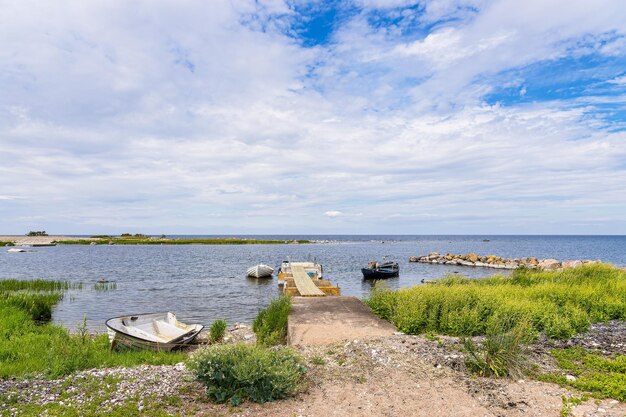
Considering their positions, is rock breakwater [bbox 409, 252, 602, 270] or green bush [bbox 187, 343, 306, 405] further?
rock breakwater [bbox 409, 252, 602, 270]

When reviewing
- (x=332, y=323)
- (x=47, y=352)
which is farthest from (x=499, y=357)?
(x=47, y=352)

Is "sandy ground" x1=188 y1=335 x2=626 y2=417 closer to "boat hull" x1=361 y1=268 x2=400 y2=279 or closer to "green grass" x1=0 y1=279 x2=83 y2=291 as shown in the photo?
"green grass" x1=0 y1=279 x2=83 y2=291

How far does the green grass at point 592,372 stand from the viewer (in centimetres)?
635

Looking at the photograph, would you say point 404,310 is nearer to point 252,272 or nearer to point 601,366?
point 601,366

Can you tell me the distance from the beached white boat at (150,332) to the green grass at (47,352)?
510mm

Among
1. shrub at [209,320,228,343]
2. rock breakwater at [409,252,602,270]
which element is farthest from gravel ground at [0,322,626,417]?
rock breakwater at [409,252,602,270]

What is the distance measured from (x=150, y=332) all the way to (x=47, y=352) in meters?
4.69

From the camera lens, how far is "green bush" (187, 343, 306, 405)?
20.5ft

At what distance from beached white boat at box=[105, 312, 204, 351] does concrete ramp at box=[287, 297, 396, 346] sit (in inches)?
136

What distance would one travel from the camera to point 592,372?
→ 23.4 feet

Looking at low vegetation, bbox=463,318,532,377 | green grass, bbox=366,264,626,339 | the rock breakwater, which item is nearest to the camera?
low vegetation, bbox=463,318,532,377

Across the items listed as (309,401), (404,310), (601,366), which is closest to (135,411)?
(309,401)

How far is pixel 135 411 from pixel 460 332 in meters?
7.45

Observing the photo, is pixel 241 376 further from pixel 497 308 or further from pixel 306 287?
pixel 306 287
